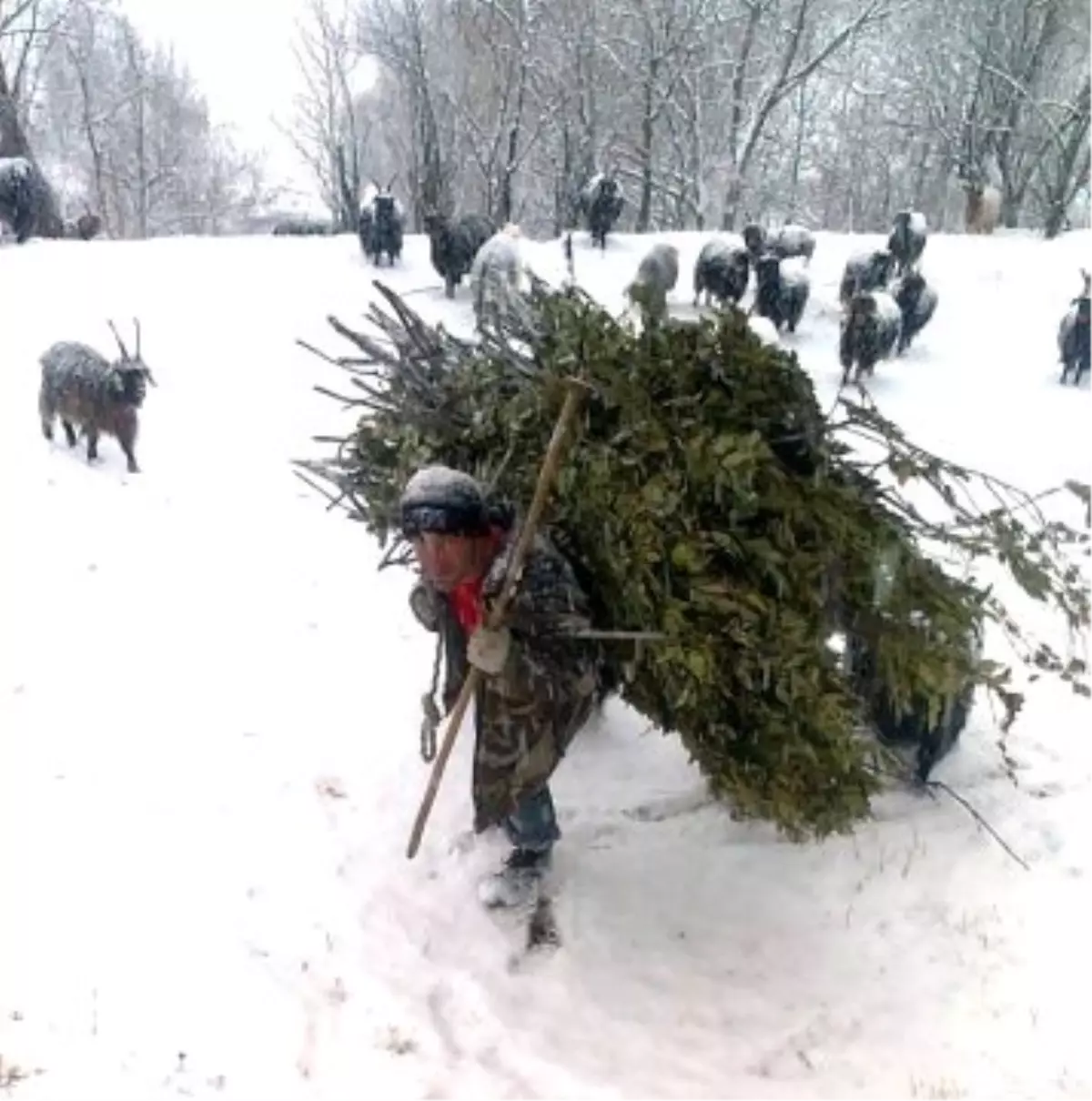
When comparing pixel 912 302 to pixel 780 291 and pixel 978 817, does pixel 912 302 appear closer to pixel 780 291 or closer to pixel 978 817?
pixel 780 291

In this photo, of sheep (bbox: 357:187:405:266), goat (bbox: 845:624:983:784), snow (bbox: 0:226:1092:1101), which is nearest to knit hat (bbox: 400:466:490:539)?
snow (bbox: 0:226:1092:1101)

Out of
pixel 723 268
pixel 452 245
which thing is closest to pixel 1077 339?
pixel 723 268

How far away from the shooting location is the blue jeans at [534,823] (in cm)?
432

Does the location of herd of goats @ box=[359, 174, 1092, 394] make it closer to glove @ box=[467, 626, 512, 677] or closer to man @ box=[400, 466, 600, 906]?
man @ box=[400, 466, 600, 906]

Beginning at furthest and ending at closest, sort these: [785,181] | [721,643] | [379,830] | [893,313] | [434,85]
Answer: [785,181], [434,85], [893,313], [379,830], [721,643]

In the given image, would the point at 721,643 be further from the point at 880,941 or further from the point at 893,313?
the point at 893,313

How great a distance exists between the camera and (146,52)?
1508 inches

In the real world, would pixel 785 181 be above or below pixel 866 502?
above

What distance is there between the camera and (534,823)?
4.33 metres

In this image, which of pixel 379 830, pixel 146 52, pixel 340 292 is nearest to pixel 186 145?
pixel 146 52

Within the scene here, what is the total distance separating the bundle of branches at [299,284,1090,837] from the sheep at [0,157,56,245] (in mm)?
14810

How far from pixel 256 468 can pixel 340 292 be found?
6648 millimetres

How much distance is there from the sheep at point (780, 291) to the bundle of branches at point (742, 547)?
455 inches

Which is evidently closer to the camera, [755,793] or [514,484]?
[755,793]
